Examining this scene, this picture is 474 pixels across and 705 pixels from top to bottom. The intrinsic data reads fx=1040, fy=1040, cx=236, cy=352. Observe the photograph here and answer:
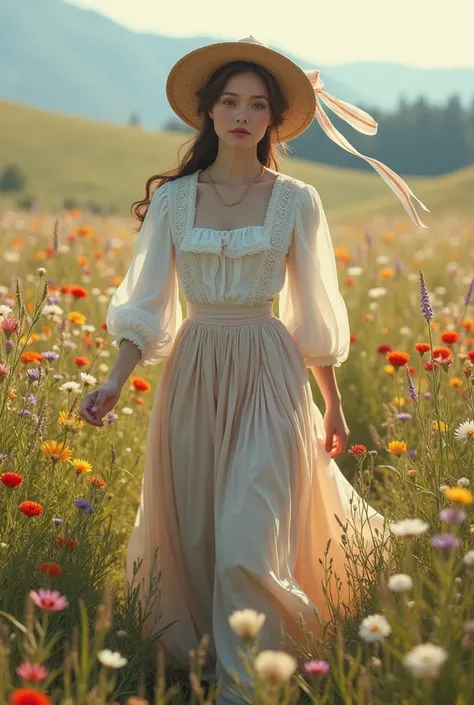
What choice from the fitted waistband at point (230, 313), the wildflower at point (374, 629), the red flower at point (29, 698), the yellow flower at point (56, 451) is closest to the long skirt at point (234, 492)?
the fitted waistband at point (230, 313)

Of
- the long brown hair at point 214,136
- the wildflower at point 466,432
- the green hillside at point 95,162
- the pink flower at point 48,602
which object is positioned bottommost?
the pink flower at point 48,602

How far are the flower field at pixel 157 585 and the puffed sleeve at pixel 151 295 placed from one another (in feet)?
0.82

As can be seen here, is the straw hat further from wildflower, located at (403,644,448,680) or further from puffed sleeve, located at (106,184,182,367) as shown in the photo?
wildflower, located at (403,644,448,680)

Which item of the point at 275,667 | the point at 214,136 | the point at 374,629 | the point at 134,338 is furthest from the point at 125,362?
the point at 275,667

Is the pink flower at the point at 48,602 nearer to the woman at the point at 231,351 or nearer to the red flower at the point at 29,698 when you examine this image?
the red flower at the point at 29,698

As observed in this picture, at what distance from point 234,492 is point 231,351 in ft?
1.44

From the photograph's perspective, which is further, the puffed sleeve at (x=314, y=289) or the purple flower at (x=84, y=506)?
the puffed sleeve at (x=314, y=289)

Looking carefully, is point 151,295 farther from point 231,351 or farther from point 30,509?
point 30,509

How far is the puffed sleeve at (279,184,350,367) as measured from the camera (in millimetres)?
3195

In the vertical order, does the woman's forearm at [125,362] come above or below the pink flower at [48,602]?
above

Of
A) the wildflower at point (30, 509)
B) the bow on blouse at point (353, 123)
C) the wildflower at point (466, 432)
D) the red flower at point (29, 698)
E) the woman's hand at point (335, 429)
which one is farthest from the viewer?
the bow on blouse at point (353, 123)

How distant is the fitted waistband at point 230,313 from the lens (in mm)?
3170

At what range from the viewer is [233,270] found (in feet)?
10.3

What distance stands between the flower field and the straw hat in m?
0.60
